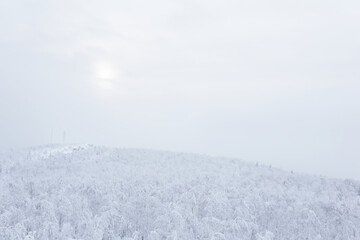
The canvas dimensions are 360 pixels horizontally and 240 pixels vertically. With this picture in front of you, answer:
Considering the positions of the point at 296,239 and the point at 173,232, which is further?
the point at 296,239

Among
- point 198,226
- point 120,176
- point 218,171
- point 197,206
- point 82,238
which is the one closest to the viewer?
point 82,238

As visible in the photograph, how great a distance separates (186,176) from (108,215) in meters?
7.57

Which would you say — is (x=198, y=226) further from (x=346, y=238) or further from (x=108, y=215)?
(x=346, y=238)

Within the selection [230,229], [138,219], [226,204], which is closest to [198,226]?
[230,229]

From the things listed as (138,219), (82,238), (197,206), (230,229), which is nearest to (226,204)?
(197,206)

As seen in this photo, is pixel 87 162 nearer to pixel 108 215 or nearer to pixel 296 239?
pixel 108 215

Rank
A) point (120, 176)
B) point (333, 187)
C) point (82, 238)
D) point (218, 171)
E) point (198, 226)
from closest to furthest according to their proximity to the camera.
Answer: point (82, 238), point (198, 226), point (120, 176), point (333, 187), point (218, 171)

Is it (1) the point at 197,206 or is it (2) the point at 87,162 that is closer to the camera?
(1) the point at 197,206

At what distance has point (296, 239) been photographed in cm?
983

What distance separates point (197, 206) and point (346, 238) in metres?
4.13

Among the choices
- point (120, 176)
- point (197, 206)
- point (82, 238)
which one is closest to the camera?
point (82, 238)

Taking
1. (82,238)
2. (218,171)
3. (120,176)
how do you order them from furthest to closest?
(218,171) < (120,176) < (82,238)

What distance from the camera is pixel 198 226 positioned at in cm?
952

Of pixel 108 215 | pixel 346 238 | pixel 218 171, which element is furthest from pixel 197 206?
pixel 218 171
